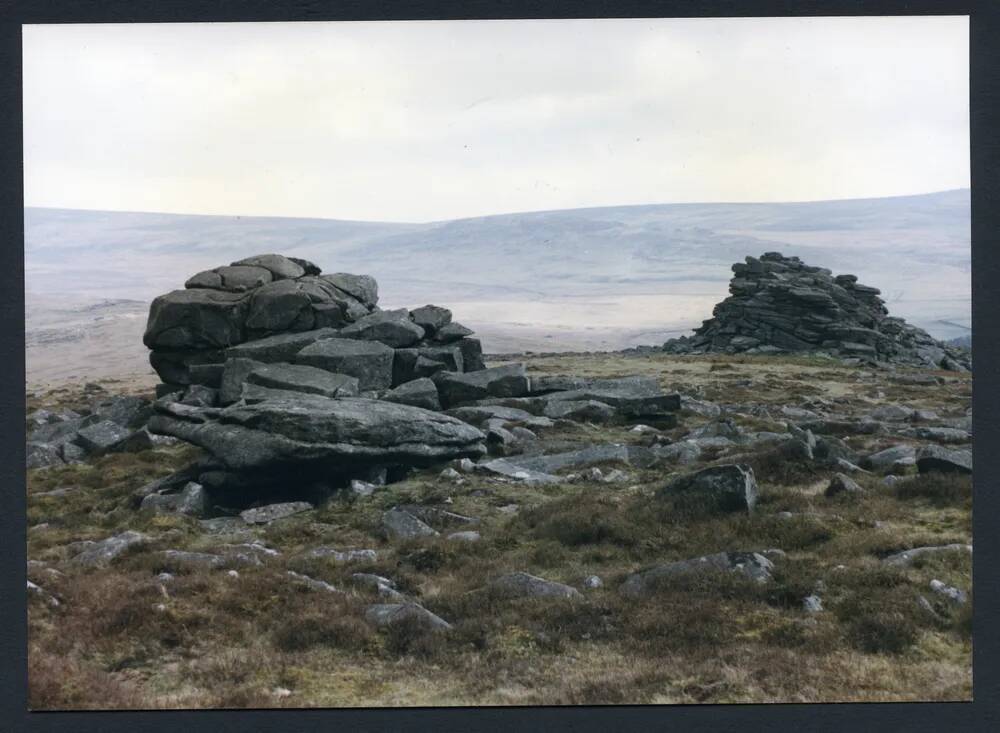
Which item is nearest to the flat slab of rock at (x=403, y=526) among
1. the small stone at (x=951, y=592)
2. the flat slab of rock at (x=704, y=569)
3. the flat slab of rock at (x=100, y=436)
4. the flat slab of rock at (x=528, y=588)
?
the flat slab of rock at (x=528, y=588)

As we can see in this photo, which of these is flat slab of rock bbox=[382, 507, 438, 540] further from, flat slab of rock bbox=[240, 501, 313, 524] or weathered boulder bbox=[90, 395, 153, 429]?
weathered boulder bbox=[90, 395, 153, 429]

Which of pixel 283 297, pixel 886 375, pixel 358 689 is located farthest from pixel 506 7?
pixel 886 375

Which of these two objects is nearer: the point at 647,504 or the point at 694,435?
the point at 647,504

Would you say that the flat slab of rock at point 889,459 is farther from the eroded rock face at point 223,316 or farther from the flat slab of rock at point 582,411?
the eroded rock face at point 223,316

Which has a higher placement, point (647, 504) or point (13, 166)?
point (13, 166)

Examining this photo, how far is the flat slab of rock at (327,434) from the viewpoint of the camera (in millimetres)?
Result: 18578

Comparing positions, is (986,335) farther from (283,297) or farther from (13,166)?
(283,297)

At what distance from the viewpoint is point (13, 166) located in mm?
13109

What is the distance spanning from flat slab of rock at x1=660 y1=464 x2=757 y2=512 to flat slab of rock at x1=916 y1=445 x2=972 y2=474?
12.0 feet

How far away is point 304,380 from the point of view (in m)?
22.3

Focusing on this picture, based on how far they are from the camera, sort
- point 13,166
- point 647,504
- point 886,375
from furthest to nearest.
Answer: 1. point 886,375
2. point 647,504
3. point 13,166

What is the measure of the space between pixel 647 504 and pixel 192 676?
8.36 meters

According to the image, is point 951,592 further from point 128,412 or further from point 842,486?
point 128,412

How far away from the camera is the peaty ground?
12305 mm
